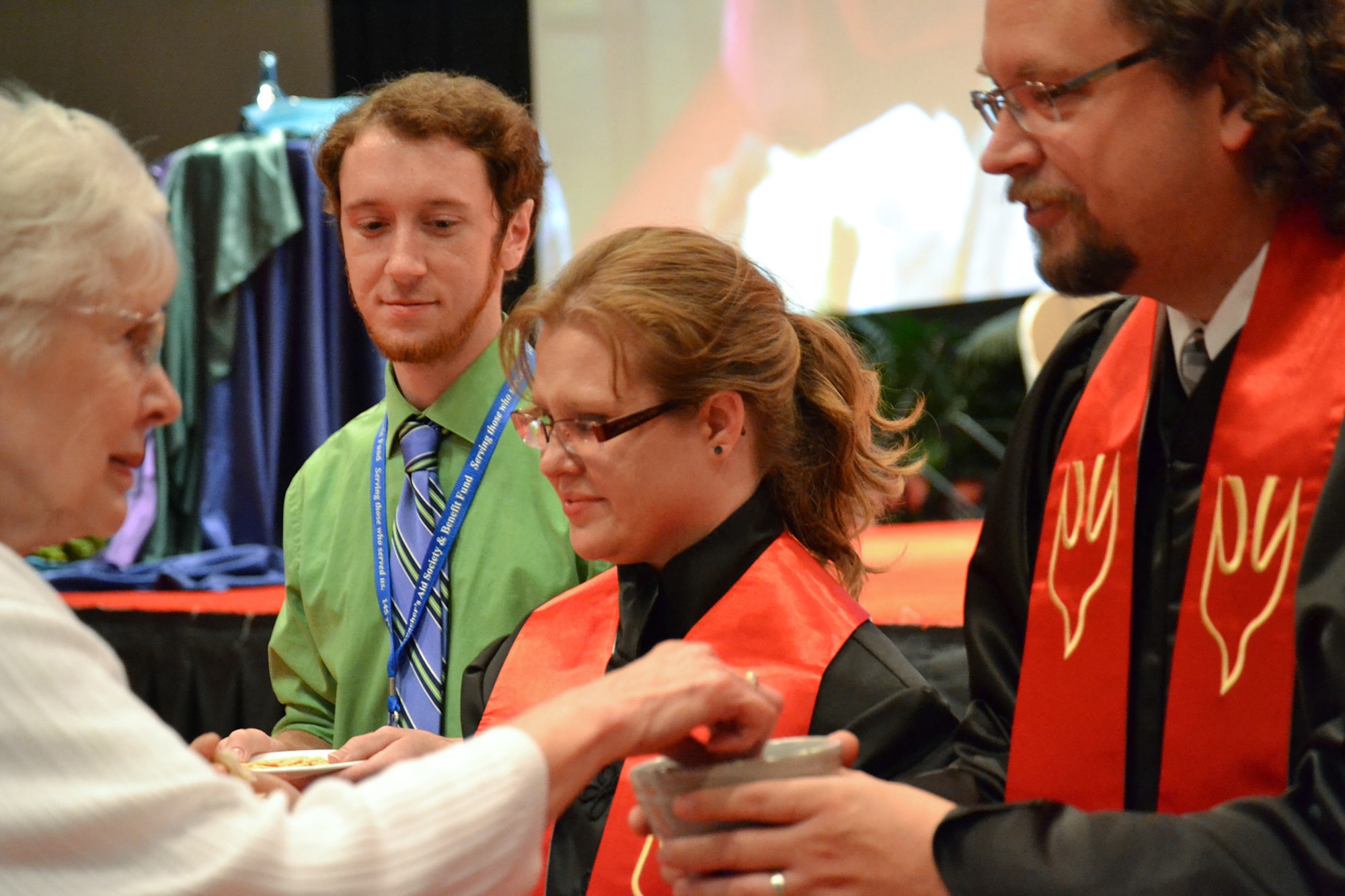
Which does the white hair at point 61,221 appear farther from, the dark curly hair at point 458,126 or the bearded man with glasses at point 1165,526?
the dark curly hair at point 458,126

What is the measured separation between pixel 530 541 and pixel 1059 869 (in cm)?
132

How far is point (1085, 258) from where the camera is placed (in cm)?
162

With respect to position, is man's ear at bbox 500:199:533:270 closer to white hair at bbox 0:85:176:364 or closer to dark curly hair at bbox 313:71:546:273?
dark curly hair at bbox 313:71:546:273

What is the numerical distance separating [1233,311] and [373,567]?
1.60 meters

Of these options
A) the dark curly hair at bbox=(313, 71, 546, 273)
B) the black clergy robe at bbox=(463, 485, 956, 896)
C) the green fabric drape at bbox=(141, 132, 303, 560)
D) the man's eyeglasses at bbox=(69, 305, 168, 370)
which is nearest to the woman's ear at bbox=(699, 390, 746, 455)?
the black clergy robe at bbox=(463, 485, 956, 896)

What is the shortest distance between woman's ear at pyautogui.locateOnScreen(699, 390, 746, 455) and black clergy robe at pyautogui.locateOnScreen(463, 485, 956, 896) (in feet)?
0.34

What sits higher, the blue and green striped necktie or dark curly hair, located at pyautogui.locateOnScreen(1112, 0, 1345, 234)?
dark curly hair, located at pyautogui.locateOnScreen(1112, 0, 1345, 234)

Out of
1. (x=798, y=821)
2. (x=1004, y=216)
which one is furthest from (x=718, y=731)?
(x=1004, y=216)

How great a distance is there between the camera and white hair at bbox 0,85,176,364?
4.21ft

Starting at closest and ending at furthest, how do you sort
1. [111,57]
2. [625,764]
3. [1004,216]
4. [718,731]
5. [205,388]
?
1. [718,731]
2. [625,764]
3. [205,388]
4. [1004,216]
5. [111,57]

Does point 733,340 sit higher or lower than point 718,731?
higher

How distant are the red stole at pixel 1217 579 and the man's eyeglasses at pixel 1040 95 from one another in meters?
0.26

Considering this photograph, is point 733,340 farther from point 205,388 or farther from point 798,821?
point 205,388

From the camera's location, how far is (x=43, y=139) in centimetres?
133
